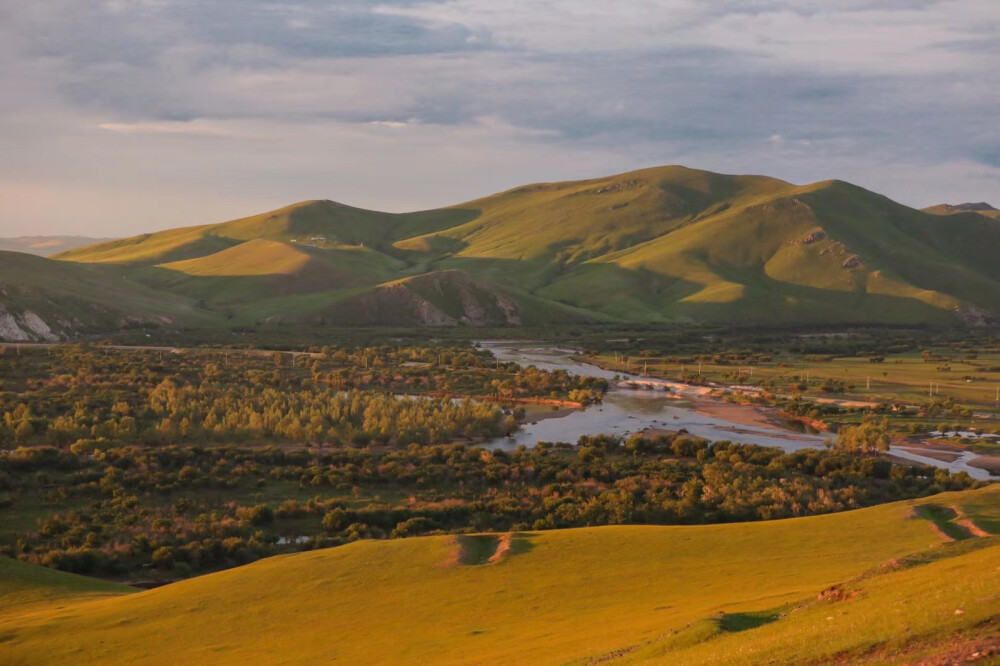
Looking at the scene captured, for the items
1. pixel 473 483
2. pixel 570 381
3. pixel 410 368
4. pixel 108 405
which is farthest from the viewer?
pixel 410 368

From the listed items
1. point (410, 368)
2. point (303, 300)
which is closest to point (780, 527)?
point (410, 368)

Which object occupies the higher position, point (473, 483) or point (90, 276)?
point (90, 276)

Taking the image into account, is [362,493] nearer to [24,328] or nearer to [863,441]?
[863,441]

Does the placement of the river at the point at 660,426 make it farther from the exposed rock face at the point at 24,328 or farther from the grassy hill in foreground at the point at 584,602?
the exposed rock face at the point at 24,328

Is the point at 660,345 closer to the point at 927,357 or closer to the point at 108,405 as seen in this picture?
the point at 927,357

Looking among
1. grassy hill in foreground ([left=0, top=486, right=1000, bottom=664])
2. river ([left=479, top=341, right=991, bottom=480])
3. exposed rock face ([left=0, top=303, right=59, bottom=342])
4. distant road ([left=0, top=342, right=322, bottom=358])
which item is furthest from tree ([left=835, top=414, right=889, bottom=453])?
exposed rock face ([left=0, top=303, right=59, bottom=342])

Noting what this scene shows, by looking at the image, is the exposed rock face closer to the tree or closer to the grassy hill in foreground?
the grassy hill in foreground

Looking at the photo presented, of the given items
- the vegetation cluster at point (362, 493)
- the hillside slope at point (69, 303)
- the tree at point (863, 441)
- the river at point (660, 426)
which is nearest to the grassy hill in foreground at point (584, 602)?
the vegetation cluster at point (362, 493)
